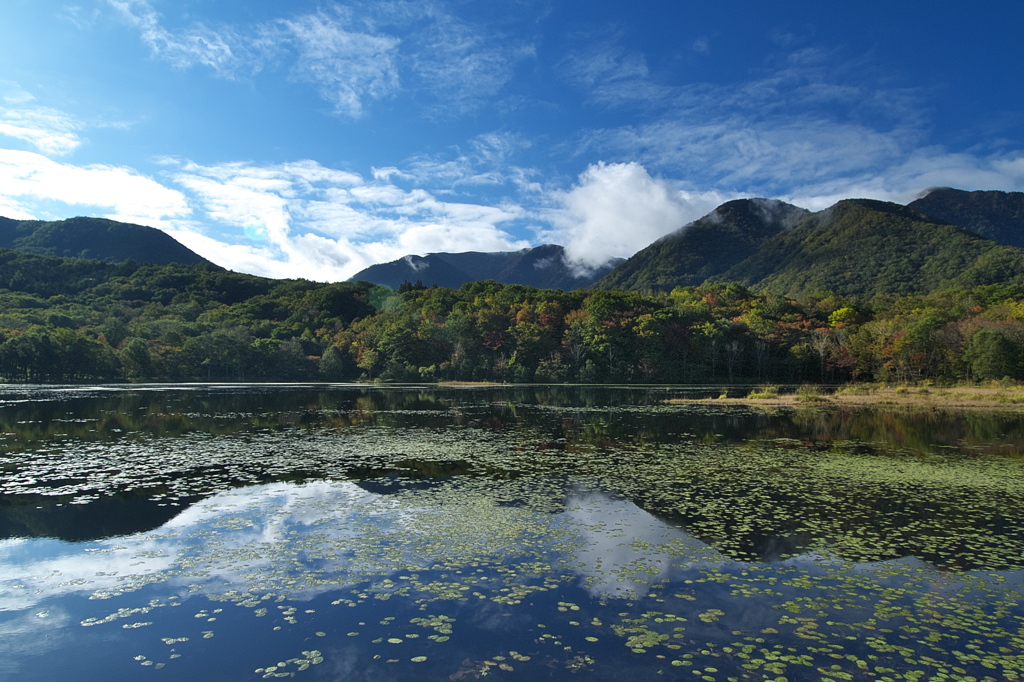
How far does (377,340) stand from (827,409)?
8687cm

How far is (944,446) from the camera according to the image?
25.1m

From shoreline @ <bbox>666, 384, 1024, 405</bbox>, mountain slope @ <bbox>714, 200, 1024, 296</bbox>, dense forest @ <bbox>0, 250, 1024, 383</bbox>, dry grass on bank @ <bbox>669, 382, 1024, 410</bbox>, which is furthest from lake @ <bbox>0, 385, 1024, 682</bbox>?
mountain slope @ <bbox>714, 200, 1024, 296</bbox>

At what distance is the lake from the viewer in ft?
23.4

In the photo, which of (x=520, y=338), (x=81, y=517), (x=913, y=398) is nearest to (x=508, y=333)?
(x=520, y=338)

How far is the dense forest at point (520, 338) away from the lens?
87.0m

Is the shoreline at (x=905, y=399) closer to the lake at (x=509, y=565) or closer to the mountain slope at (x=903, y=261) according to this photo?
the lake at (x=509, y=565)

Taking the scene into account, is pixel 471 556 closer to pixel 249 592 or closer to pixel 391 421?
pixel 249 592

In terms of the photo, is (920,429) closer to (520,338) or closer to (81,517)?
(81,517)

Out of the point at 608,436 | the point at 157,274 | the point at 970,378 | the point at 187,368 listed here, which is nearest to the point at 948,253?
the point at 970,378

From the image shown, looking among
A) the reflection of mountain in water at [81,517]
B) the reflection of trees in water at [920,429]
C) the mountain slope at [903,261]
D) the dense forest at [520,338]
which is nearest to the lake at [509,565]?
the reflection of mountain in water at [81,517]

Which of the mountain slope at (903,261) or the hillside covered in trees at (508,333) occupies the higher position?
the mountain slope at (903,261)

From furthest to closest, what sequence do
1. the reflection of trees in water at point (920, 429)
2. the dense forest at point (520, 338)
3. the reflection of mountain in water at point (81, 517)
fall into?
1. the dense forest at point (520, 338)
2. the reflection of trees in water at point (920, 429)
3. the reflection of mountain in water at point (81, 517)

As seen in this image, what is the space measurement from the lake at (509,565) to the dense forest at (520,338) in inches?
2799

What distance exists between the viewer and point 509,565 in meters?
10.4
